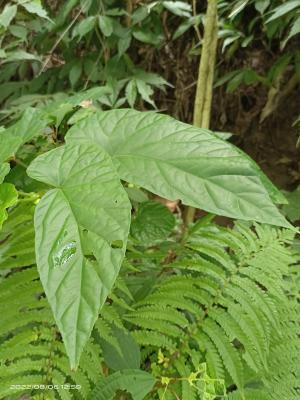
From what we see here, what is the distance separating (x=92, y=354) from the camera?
0.85m

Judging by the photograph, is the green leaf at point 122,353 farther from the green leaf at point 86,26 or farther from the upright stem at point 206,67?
the green leaf at point 86,26

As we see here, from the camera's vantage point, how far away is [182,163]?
2.28 feet

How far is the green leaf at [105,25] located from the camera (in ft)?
5.65

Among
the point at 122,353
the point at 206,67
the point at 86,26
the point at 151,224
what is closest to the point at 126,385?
the point at 122,353

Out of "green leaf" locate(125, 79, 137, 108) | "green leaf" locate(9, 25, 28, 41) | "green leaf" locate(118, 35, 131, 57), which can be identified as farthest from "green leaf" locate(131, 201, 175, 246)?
"green leaf" locate(9, 25, 28, 41)

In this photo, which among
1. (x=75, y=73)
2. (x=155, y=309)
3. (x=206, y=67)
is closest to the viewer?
(x=155, y=309)

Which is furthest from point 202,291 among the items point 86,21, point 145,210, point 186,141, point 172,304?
point 86,21

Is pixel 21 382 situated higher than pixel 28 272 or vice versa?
pixel 28 272

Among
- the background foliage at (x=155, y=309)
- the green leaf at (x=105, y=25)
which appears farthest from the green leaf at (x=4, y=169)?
the green leaf at (x=105, y=25)

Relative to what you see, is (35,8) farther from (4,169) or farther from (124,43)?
(4,169)

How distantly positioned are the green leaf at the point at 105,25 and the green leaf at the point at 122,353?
1146mm

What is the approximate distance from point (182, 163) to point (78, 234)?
19cm

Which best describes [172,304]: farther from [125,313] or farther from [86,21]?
[86,21]

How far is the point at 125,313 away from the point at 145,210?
8.3 inches
